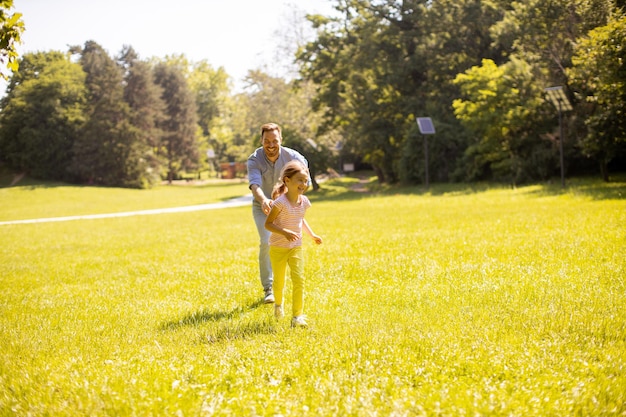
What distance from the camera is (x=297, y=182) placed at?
625cm

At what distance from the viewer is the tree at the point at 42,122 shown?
56500 mm

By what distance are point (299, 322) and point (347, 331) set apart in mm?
679

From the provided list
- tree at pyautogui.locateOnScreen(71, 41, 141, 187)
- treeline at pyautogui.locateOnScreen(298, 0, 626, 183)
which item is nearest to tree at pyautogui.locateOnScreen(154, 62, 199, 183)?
tree at pyautogui.locateOnScreen(71, 41, 141, 187)

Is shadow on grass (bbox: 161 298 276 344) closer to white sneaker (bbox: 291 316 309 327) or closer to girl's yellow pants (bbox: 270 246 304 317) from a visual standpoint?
white sneaker (bbox: 291 316 309 327)

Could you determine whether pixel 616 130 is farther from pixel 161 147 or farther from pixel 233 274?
pixel 161 147

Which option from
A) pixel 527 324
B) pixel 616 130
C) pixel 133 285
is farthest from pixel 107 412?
pixel 616 130

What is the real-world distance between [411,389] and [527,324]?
6.70 feet

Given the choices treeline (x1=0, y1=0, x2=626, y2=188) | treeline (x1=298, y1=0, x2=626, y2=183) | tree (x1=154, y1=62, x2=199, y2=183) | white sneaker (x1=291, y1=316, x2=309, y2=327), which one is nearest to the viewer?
white sneaker (x1=291, y1=316, x2=309, y2=327)

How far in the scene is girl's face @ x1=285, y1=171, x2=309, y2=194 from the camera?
6.23 m

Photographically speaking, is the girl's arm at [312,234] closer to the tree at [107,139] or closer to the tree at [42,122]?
the tree at [107,139]

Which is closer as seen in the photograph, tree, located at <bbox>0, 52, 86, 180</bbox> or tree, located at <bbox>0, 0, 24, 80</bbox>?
tree, located at <bbox>0, 0, 24, 80</bbox>

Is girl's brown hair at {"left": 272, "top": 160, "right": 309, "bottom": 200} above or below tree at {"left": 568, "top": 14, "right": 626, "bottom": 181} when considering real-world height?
below

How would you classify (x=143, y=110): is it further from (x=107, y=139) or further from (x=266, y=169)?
(x=266, y=169)

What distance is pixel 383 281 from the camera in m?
8.13
